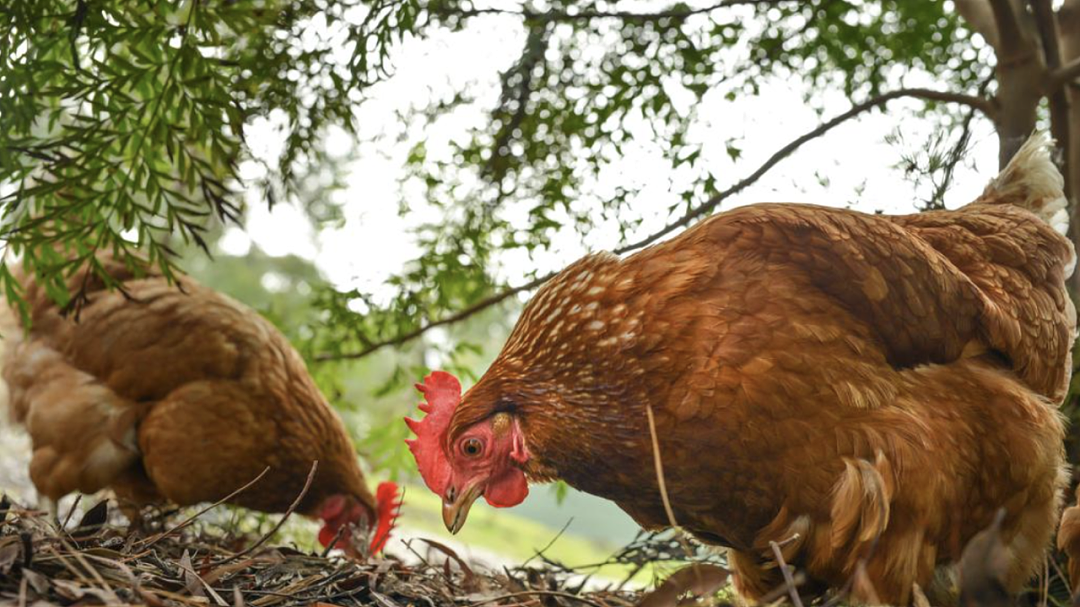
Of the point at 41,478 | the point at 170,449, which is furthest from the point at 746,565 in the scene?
the point at 41,478

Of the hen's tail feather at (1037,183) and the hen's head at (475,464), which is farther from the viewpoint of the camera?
the hen's tail feather at (1037,183)

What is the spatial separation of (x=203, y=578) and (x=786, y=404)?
98cm

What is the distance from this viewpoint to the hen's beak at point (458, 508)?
157 cm

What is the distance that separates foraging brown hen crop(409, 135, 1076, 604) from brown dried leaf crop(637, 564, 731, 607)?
20 centimetres

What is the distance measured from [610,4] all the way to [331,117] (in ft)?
2.67

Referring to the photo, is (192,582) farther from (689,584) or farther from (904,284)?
(904,284)

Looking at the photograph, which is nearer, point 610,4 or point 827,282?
point 827,282

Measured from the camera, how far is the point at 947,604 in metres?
1.56

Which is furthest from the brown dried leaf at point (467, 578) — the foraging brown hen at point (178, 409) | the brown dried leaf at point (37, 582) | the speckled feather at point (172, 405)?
the speckled feather at point (172, 405)

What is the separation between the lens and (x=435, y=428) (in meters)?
1.65

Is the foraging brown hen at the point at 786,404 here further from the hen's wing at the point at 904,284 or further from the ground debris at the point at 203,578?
the ground debris at the point at 203,578

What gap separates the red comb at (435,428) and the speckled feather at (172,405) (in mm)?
1329

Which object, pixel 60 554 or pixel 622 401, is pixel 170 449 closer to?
pixel 60 554

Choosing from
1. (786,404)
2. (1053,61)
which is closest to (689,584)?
(786,404)
